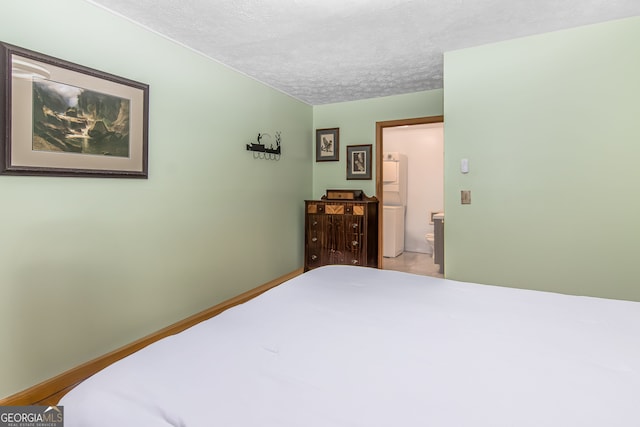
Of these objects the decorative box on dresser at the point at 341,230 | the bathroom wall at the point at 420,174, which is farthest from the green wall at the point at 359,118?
the bathroom wall at the point at 420,174

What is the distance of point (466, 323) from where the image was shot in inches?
46.0

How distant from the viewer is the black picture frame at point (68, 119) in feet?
5.50

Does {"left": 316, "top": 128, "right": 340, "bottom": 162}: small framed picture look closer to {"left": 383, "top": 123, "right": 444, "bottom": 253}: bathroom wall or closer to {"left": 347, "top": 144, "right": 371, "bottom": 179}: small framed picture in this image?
{"left": 347, "top": 144, "right": 371, "bottom": 179}: small framed picture

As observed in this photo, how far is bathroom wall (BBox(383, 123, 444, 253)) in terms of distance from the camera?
19.6 ft

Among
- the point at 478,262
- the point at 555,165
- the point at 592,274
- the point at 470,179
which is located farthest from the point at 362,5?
the point at 592,274

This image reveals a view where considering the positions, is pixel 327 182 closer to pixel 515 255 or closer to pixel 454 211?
pixel 454 211

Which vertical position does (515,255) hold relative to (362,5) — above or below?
below

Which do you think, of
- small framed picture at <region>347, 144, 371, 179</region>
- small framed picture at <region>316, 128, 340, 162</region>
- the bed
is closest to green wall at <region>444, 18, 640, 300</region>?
the bed

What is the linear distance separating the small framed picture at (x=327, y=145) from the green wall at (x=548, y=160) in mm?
1801

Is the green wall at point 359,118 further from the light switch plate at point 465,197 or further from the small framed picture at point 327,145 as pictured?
the light switch plate at point 465,197

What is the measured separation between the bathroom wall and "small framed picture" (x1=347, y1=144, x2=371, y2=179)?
2039 millimetres

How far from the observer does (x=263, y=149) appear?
139 inches

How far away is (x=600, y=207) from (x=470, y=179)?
91 centimetres

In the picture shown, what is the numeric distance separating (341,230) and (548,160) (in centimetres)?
217
